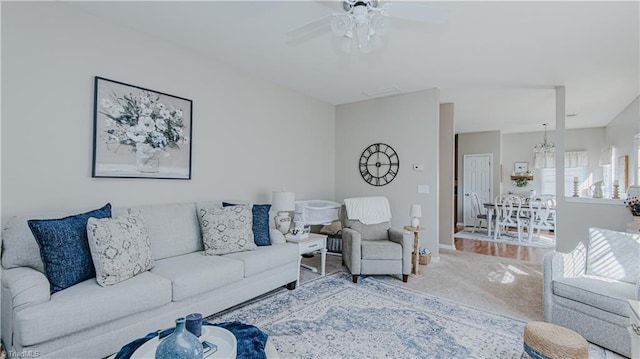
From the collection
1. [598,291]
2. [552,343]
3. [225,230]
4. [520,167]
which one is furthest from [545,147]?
[225,230]

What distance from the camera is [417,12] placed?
2008mm

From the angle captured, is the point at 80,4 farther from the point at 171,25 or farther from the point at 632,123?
the point at 632,123

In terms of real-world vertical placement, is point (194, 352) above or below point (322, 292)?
above

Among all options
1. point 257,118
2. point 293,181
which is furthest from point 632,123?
point 257,118

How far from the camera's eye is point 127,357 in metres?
1.36

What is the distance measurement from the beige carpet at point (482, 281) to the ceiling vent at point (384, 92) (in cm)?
265

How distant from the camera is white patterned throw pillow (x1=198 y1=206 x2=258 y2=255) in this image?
2.87m

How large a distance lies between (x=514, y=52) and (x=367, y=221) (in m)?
2.56

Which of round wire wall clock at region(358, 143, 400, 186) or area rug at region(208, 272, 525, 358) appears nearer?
area rug at region(208, 272, 525, 358)

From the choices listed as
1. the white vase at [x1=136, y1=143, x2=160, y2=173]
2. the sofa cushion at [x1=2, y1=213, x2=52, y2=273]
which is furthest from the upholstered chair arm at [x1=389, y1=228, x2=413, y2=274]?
the sofa cushion at [x1=2, y1=213, x2=52, y2=273]

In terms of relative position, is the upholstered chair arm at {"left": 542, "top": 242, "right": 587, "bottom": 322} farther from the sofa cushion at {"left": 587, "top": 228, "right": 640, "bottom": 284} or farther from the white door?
the white door

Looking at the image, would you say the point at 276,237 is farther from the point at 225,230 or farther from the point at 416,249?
the point at 416,249

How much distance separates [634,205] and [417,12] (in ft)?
11.9

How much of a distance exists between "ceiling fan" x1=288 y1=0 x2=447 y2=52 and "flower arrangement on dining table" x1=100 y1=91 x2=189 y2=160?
5.32 ft
